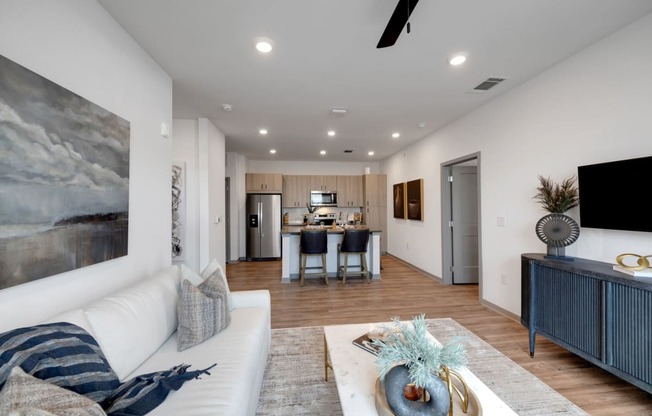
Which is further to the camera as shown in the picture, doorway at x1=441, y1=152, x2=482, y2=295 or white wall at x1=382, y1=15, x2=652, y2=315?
doorway at x1=441, y1=152, x2=482, y2=295

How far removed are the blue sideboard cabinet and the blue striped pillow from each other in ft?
9.38

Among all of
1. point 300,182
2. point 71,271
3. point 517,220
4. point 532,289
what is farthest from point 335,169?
point 71,271

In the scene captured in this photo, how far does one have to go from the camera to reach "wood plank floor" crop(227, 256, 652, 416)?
1883 millimetres

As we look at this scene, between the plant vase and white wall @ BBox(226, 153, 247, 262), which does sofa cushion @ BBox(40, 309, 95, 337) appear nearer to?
the plant vase

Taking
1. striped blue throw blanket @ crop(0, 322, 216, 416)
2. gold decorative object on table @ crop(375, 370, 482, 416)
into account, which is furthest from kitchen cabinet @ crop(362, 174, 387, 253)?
striped blue throw blanket @ crop(0, 322, 216, 416)

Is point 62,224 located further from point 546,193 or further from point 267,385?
point 546,193

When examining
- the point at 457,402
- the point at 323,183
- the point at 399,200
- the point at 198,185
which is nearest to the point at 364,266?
the point at 399,200

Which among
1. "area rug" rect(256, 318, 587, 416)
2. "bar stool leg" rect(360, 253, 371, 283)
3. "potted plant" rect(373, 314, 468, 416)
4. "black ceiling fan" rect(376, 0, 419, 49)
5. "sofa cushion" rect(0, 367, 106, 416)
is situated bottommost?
"area rug" rect(256, 318, 587, 416)

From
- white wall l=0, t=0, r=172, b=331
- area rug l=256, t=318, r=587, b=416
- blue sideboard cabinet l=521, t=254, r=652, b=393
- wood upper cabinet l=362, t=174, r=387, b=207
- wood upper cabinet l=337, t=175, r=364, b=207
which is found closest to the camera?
white wall l=0, t=0, r=172, b=331

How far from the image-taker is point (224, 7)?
1.82 m

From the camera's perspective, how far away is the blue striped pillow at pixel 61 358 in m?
0.91

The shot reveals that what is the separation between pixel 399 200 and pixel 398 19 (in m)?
5.06

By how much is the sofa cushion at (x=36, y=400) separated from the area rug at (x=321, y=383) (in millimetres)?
1182

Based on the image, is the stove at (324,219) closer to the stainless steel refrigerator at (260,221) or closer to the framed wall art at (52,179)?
the stainless steel refrigerator at (260,221)
